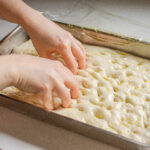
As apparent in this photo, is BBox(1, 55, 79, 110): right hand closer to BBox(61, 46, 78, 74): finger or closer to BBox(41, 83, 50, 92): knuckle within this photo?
BBox(41, 83, 50, 92): knuckle

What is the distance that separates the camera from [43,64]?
900mm

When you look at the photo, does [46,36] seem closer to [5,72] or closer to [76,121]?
[5,72]

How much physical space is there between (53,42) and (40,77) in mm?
209

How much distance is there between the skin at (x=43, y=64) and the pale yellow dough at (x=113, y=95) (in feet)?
0.17

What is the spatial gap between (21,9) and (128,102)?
0.53 meters

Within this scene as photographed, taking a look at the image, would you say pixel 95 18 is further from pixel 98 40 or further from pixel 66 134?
pixel 66 134

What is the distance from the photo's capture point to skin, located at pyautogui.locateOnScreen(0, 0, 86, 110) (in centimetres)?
87

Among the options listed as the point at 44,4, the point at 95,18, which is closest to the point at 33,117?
the point at 95,18

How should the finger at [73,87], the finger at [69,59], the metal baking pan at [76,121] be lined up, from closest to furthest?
the metal baking pan at [76,121] → the finger at [73,87] → the finger at [69,59]

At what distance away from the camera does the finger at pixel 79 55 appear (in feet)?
3.49

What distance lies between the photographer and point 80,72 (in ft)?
3.61

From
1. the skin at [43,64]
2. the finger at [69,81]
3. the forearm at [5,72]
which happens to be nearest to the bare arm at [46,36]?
the skin at [43,64]

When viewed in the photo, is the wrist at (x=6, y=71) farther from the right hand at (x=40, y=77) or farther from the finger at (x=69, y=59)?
the finger at (x=69, y=59)

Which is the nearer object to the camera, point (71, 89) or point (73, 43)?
point (71, 89)
